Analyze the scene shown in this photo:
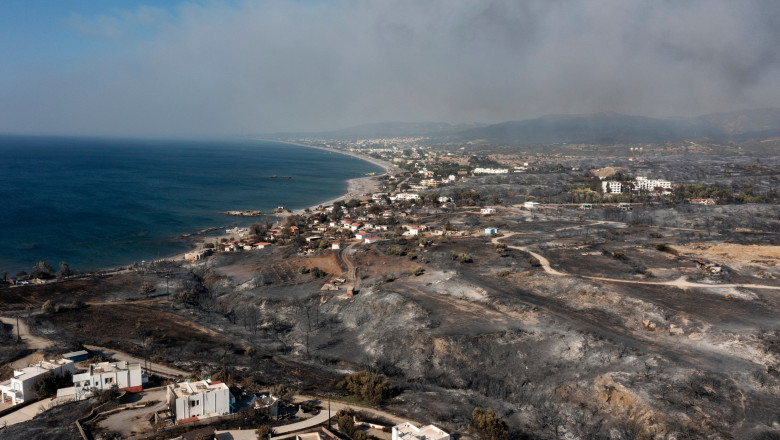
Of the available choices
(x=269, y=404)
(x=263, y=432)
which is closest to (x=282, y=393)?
(x=269, y=404)

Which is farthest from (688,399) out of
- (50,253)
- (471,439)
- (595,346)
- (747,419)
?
(50,253)

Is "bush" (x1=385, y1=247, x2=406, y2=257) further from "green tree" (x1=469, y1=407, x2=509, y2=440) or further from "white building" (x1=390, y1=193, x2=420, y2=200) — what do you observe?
"white building" (x1=390, y1=193, x2=420, y2=200)

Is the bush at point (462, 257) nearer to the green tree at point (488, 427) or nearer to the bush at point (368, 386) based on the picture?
the bush at point (368, 386)

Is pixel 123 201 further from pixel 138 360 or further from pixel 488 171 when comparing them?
pixel 488 171

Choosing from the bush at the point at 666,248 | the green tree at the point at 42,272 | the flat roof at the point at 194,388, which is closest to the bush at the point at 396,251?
the bush at the point at 666,248

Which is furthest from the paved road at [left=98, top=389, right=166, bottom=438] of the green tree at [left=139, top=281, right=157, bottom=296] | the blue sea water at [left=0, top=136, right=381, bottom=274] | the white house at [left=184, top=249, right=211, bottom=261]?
the blue sea water at [left=0, top=136, right=381, bottom=274]

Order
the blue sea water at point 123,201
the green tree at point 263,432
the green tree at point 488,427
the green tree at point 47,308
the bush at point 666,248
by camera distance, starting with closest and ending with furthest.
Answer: the green tree at point 263,432 → the green tree at point 488,427 → the green tree at point 47,308 → the bush at point 666,248 → the blue sea water at point 123,201
